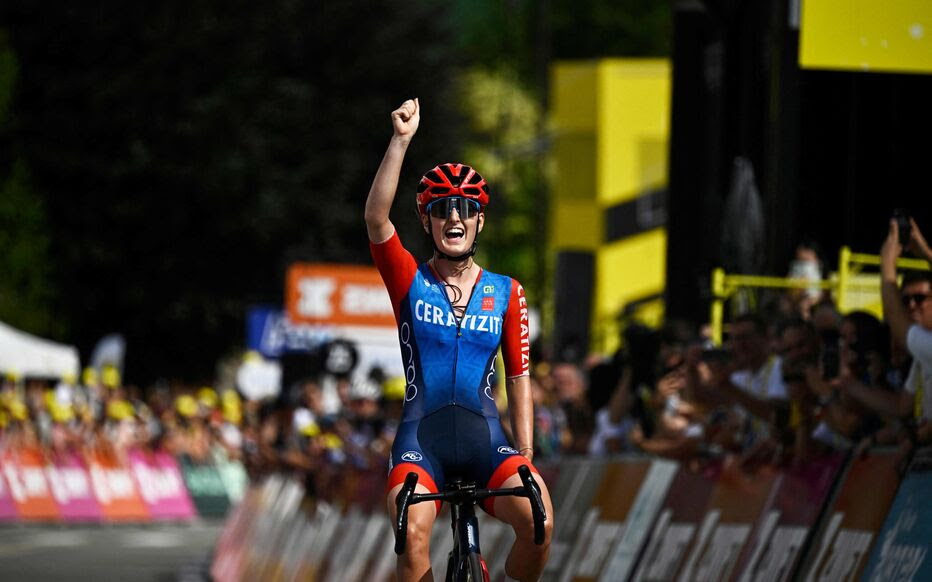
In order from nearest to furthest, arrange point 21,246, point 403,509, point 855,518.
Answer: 1. point 403,509
2. point 855,518
3. point 21,246

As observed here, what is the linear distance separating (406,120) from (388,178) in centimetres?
30

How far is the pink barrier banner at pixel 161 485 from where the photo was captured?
40844 mm

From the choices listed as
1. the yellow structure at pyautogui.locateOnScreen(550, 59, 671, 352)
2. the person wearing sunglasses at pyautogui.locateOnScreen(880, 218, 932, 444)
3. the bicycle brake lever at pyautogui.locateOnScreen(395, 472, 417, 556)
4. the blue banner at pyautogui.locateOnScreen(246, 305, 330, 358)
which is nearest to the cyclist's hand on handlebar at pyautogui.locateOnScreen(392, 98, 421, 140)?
the bicycle brake lever at pyautogui.locateOnScreen(395, 472, 417, 556)

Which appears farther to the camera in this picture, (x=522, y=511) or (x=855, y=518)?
(x=855, y=518)

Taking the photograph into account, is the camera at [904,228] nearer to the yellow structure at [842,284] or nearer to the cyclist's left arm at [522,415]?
the cyclist's left arm at [522,415]

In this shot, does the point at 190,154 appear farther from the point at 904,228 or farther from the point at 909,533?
the point at 909,533

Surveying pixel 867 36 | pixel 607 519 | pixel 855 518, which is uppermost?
pixel 867 36

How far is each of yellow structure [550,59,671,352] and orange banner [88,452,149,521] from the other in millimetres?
11778

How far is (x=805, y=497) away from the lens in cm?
960

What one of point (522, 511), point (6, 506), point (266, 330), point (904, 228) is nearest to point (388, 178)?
point (522, 511)

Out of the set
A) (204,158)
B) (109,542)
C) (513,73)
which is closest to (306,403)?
(109,542)

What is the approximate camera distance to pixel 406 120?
27.5 feet

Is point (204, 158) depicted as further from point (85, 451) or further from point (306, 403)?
point (306, 403)

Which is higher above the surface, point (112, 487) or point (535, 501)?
point (535, 501)
